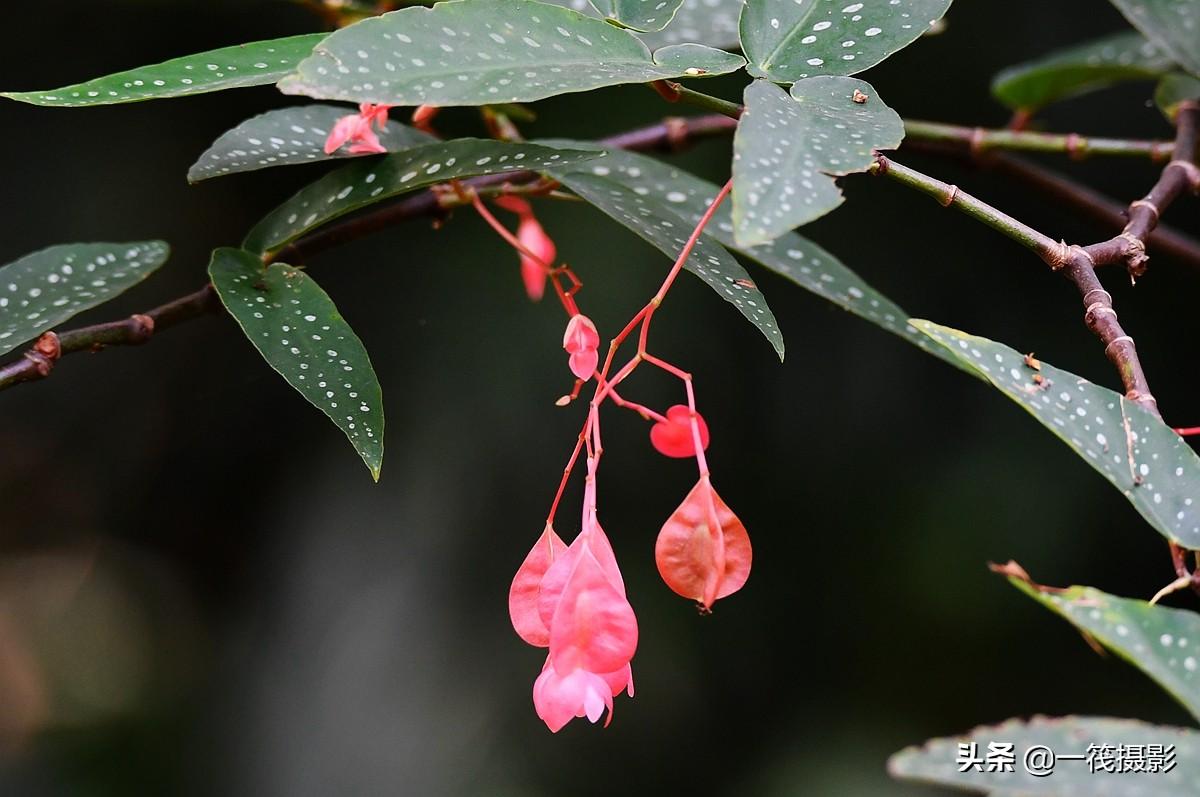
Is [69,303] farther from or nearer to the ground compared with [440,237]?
farther from the ground

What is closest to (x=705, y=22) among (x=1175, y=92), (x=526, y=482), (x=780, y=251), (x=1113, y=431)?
(x=780, y=251)

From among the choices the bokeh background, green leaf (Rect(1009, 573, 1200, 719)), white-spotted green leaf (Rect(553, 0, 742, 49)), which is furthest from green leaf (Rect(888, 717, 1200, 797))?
the bokeh background

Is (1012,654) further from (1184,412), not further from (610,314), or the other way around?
(610,314)

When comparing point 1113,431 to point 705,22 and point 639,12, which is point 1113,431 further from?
point 705,22

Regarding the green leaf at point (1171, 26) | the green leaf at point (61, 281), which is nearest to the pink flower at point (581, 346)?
the green leaf at point (61, 281)

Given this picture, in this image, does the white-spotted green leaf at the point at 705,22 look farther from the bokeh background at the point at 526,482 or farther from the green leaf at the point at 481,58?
the bokeh background at the point at 526,482

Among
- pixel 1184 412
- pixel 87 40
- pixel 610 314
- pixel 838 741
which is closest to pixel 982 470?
pixel 1184 412
